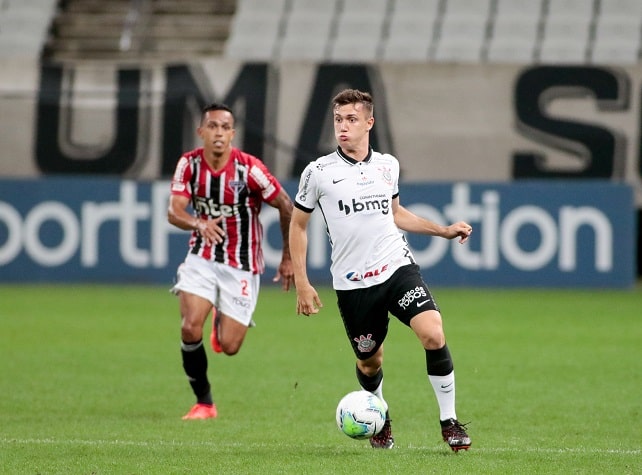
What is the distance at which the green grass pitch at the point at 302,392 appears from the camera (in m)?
7.34

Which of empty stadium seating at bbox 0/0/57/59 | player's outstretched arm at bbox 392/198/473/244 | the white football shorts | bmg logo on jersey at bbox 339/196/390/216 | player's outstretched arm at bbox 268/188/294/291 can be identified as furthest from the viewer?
empty stadium seating at bbox 0/0/57/59

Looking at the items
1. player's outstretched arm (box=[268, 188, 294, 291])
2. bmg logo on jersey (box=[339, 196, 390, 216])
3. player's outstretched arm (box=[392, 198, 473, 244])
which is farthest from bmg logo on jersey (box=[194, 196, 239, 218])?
bmg logo on jersey (box=[339, 196, 390, 216])

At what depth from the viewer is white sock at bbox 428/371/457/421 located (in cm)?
745

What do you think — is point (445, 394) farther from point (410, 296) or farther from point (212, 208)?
point (212, 208)

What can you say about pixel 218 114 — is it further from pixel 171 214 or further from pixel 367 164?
pixel 367 164

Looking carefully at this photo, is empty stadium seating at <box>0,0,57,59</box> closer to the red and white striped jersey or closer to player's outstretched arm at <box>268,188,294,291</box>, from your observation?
the red and white striped jersey

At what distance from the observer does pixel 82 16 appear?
26250mm

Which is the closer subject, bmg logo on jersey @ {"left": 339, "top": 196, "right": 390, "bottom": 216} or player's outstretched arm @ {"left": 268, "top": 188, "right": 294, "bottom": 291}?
bmg logo on jersey @ {"left": 339, "top": 196, "right": 390, "bottom": 216}

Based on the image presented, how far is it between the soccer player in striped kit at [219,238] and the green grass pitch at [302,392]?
1.80 ft

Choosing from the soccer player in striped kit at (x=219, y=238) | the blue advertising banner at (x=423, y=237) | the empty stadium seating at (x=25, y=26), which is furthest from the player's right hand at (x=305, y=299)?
the empty stadium seating at (x=25, y=26)

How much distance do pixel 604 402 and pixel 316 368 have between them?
310cm

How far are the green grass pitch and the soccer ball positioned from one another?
0.18 m

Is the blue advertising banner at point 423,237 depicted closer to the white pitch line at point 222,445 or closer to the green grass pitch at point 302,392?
the green grass pitch at point 302,392

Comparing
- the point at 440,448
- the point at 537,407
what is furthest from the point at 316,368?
the point at 440,448
